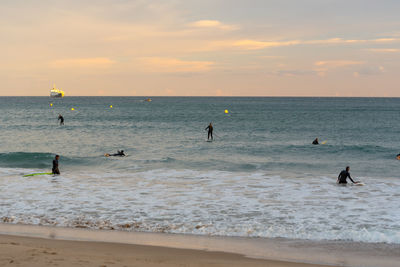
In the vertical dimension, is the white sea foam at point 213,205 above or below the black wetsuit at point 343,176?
below

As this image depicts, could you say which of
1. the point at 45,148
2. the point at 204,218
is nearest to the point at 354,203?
Result: the point at 204,218

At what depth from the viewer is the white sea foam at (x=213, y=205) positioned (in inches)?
510

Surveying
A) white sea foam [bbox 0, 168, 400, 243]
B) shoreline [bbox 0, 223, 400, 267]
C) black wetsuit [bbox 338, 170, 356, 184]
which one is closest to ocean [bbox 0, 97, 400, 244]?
white sea foam [bbox 0, 168, 400, 243]

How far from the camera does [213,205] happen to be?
16.1 meters

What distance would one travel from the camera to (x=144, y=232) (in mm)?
12570

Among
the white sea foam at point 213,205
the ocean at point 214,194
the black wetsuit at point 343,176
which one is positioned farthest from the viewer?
the black wetsuit at point 343,176

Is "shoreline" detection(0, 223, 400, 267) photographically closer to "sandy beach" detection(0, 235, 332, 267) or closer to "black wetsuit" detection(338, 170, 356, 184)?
"sandy beach" detection(0, 235, 332, 267)

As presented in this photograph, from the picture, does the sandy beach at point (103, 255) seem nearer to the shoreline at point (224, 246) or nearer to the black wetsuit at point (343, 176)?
the shoreline at point (224, 246)

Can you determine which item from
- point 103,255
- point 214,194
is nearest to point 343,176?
point 214,194

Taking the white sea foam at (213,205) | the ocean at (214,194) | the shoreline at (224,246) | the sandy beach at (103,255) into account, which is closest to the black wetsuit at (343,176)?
the ocean at (214,194)

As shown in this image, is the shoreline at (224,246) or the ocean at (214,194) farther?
the ocean at (214,194)

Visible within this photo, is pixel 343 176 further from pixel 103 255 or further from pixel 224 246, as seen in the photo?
pixel 103 255

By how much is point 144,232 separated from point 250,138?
39.2 meters

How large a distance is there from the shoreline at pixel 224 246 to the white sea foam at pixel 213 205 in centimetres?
65
